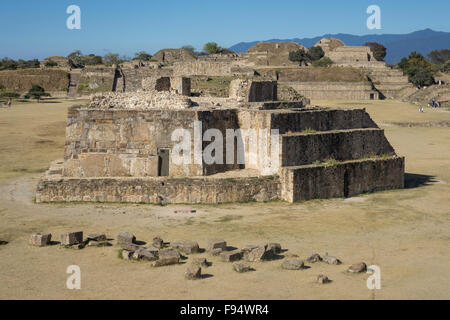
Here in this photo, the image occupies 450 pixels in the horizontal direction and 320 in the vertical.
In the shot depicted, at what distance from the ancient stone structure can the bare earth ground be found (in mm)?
527

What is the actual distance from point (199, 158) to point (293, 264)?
673 cm

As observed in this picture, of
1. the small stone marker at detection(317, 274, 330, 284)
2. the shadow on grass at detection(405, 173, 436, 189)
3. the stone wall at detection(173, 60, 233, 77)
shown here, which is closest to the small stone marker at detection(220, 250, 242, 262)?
the small stone marker at detection(317, 274, 330, 284)

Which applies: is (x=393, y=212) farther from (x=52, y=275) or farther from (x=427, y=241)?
(x=52, y=275)

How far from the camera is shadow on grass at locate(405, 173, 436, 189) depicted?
20.0m

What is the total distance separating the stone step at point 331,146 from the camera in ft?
57.4

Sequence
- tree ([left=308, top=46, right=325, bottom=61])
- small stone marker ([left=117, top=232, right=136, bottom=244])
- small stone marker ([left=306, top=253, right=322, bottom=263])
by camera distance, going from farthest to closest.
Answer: tree ([left=308, top=46, right=325, bottom=61]) → small stone marker ([left=117, top=232, right=136, bottom=244]) → small stone marker ([left=306, top=253, right=322, bottom=263])

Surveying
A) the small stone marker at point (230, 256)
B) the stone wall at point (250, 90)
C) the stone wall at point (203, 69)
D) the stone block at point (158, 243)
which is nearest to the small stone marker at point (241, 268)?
the small stone marker at point (230, 256)

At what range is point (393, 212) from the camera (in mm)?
16219

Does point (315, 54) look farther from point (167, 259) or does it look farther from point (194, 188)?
point (167, 259)

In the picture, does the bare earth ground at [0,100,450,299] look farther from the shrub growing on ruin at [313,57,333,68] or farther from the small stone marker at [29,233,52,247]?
the shrub growing on ruin at [313,57,333,68]

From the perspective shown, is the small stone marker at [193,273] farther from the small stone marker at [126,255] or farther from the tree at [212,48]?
the tree at [212,48]

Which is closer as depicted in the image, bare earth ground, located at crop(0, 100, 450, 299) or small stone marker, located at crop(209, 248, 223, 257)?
bare earth ground, located at crop(0, 100, 450, 299)

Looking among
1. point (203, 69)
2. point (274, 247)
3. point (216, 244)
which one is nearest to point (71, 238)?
point (216, 244)

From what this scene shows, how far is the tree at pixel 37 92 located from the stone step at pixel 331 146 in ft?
142
